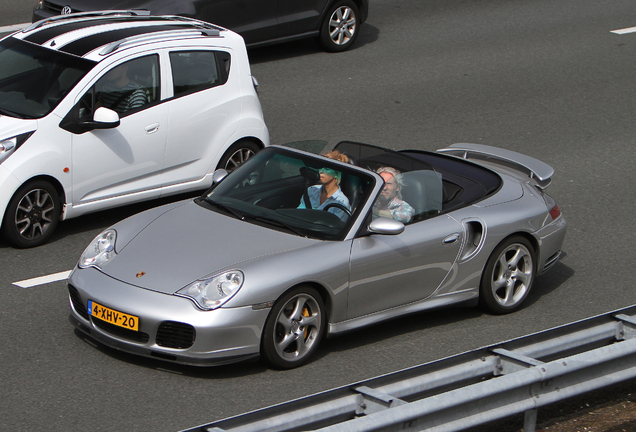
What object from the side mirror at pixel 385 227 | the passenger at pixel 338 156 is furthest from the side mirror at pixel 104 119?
the side mirror at pixel 385 227

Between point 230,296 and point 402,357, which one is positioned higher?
point 230,296

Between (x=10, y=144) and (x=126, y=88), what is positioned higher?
(x=126, y=88)

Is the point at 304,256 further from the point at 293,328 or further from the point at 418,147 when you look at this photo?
the point at 418,147

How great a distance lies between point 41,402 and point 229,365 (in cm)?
130

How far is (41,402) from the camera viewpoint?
5832mm

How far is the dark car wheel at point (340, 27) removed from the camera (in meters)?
14.6

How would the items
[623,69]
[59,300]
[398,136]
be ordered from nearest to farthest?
[59,300] < [398,136] < [623,69]

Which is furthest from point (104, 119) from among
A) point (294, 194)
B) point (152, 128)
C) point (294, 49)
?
point (294, 49)

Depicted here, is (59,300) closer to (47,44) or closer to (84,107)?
(84,107)

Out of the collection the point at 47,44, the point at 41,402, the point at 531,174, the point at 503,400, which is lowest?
the point at 41,402

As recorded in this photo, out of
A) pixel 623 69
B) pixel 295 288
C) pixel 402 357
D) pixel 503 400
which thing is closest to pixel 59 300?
pixel 295 288

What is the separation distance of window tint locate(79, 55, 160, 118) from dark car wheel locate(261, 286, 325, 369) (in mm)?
3350

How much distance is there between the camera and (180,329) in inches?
236

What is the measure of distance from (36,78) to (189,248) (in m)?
3.24
